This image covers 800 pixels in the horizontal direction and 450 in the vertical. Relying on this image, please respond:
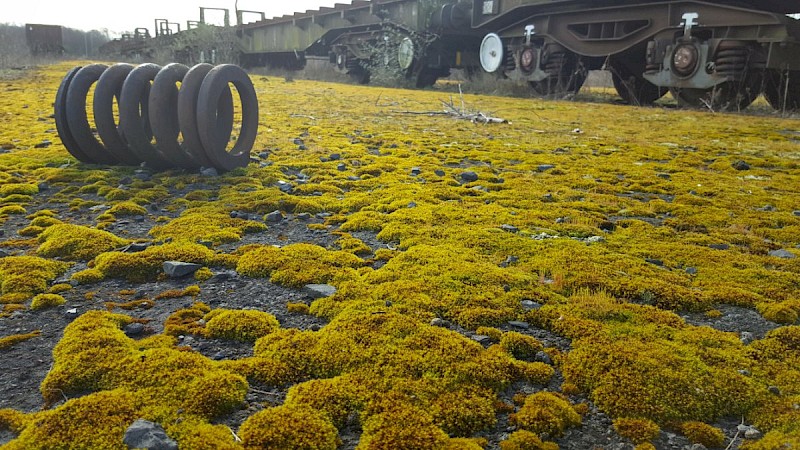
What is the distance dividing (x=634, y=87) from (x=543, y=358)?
15.3 m

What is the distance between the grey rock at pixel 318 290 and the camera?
3359mm

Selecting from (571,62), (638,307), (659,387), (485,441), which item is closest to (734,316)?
(638,307)

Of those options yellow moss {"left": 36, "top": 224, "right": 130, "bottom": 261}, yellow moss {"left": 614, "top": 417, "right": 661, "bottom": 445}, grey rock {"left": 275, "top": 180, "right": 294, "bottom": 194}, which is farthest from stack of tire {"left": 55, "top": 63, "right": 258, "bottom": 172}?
yellow moss {"left": 614, "top": 417, "right": 661, "bottom": 445}

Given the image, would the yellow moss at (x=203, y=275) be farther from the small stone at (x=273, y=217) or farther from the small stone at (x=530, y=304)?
the small stone at (x=530, y=304)

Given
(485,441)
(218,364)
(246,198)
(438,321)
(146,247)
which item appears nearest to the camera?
(485,441)

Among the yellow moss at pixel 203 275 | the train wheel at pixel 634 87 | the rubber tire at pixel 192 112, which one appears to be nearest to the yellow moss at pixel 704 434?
the yellow moss at pixel 203 275

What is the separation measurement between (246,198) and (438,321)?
10.3ft

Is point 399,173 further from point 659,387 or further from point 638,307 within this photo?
point 659,387

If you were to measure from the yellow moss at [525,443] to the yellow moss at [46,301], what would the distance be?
2.57 meters

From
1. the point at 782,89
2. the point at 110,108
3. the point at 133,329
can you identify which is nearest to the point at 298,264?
the point at 133,329

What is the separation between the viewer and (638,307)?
3197 mm

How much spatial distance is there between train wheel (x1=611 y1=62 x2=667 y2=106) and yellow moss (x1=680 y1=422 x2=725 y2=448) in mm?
14758

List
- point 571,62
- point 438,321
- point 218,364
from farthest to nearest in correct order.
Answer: point 571,62 → point 438,321 → point 218,364

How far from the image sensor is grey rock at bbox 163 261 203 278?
144 inches
